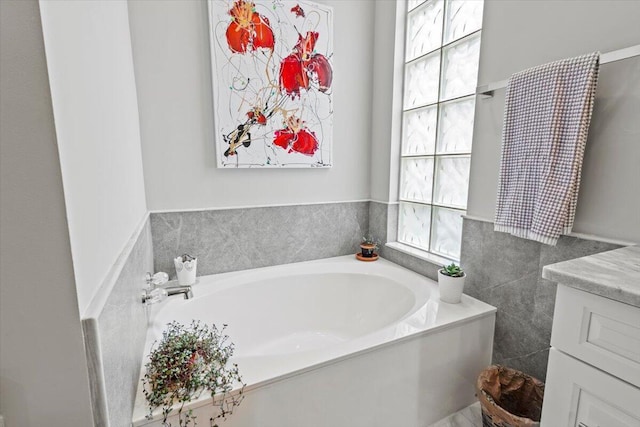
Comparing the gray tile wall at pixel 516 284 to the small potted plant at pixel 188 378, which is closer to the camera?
the small potted plant at pixel 188 378

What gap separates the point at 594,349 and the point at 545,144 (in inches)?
31.4

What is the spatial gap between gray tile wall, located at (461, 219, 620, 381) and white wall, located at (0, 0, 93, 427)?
160cm

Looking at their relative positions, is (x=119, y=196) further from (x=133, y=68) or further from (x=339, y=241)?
(x=339, y=241)

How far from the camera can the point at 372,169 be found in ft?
7.82

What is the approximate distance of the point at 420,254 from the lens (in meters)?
2.02

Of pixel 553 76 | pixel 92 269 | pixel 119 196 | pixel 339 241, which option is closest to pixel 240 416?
pixel 92 269

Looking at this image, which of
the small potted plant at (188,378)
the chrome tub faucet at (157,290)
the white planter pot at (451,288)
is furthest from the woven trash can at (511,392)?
the chrome tub faucet at (157,290)

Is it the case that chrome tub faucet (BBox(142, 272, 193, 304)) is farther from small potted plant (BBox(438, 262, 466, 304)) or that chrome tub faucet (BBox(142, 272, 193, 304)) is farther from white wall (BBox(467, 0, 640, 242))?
white wall (BBox(467, 0, 640, 242))

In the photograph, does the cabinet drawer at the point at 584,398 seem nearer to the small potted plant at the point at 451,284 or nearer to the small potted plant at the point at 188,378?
the small potted plant at the point at 451,284

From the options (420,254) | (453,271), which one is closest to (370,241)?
(420,254)

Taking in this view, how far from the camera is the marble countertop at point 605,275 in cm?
65

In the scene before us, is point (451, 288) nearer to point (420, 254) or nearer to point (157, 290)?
point (420, 254)

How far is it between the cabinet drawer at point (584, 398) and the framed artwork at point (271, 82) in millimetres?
1705

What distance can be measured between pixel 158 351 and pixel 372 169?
183 cm
